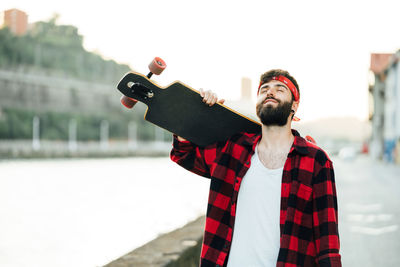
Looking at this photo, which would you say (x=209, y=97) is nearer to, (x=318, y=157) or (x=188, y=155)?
(x=188, y=155)

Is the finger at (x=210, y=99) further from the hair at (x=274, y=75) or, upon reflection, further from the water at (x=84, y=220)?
the water at (x=84, y=220)

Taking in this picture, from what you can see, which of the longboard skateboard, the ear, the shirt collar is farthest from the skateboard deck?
the ear

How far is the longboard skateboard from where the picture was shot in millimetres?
2633

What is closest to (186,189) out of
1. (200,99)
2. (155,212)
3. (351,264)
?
(155,212)

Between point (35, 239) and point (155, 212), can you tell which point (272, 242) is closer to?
point (35, 239)

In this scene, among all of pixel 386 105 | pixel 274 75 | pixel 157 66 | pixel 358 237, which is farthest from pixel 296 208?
Answer: pixel 386 105

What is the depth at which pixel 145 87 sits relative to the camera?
101 inches

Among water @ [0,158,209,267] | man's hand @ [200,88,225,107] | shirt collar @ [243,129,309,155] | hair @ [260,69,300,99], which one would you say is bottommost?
water @ [0,158,209,267]

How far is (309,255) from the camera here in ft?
7.33

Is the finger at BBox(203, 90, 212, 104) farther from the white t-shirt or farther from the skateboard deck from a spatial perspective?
the white t-shirt

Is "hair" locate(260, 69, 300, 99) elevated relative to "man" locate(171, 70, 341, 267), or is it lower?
elevated

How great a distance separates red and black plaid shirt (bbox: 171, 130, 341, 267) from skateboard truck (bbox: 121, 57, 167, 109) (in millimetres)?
573

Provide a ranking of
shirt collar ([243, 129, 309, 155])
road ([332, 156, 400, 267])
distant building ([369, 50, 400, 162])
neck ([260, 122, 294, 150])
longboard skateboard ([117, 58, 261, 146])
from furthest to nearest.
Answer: distant building ([369, 50, 400, 162])
road ([332, 156, 400, 267])
longboard skateboard ([117, 58, 261, 146])
neck ([260, 122, 294, 150])
shirt collar ([243, 129, 309, 155])

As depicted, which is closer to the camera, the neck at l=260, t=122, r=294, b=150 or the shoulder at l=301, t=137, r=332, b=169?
the shoulder at l=301, t=137, r=332, b=169
